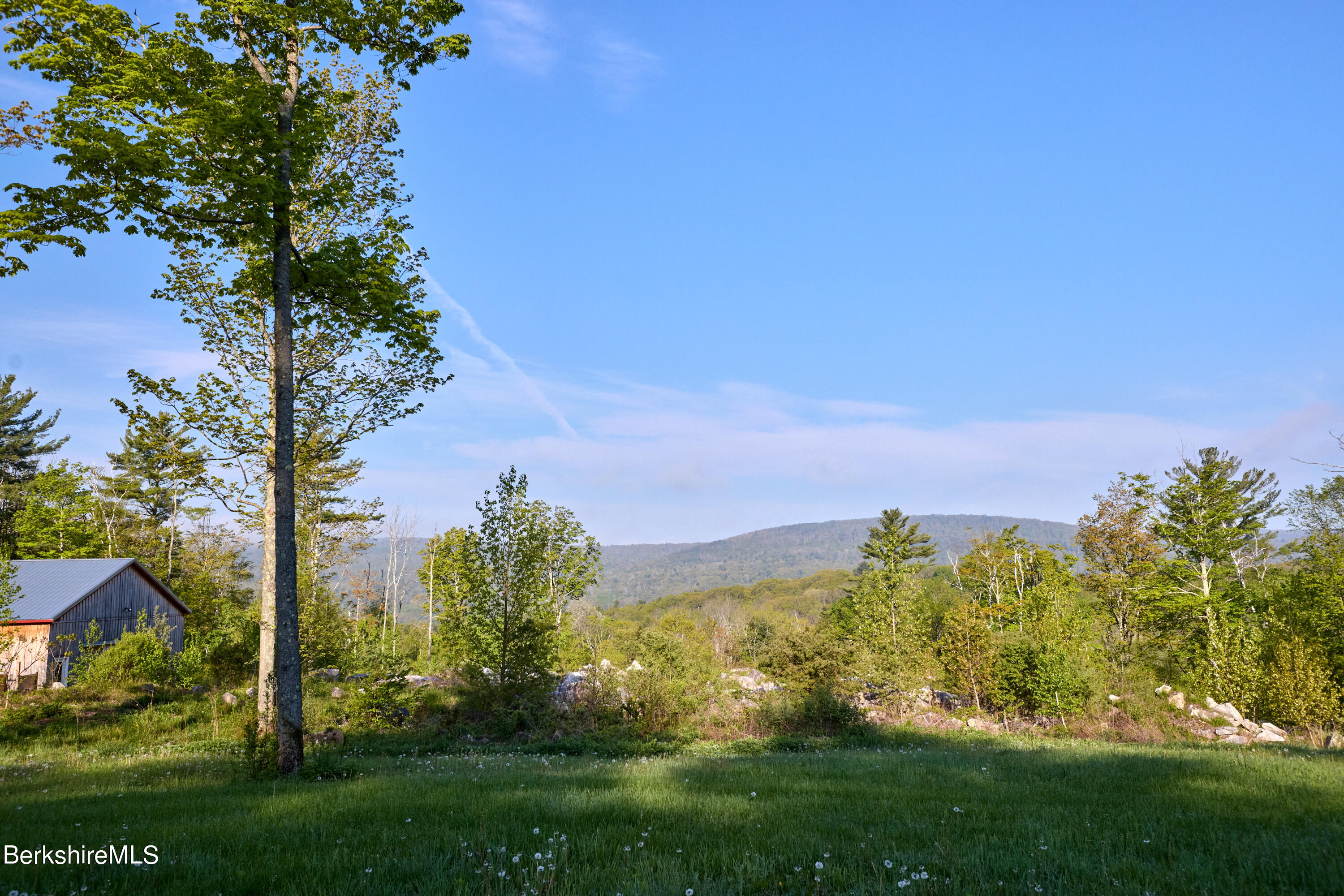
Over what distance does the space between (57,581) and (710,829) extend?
4208 centimetres

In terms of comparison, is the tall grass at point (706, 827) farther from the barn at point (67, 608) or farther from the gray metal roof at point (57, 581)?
the gray metal roof at point (57, 581)

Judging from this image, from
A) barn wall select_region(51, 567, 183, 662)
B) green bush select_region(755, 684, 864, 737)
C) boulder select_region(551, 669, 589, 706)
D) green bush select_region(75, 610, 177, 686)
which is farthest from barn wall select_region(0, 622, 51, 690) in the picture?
green bush select_region(755, 684, 864, 737)

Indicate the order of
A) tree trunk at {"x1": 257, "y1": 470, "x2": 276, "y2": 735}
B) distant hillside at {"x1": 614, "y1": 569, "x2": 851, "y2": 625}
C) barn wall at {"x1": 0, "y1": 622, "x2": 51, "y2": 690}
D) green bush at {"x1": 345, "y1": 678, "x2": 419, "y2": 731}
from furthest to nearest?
distant hillside at {"x1": 614, "y1": 569, "x2": 851, "y2": 625} → barn wall at {"x1": 0, "y1": 622, "x2": 51, "y2": 690} → green bush at {"x1": 345, "y1": 678, "x2": 419, "y2": 731} → tree trunk at {"x1": 257, "y1": 470, "x2": 276, "y2": 735}

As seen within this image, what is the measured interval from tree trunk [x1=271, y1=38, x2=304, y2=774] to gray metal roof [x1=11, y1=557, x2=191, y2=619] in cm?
3001

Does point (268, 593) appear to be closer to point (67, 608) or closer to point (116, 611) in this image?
point (67, 608)

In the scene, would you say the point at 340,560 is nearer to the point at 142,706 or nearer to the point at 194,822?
the point at 142,706

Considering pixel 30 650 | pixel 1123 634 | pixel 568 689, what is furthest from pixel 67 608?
pixel 1123 634

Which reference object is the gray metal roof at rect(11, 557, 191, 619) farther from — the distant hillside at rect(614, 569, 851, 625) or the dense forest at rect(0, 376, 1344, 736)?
the distant hillside at rect(614, 569, 851, 625)

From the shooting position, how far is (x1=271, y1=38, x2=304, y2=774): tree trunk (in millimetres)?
9914

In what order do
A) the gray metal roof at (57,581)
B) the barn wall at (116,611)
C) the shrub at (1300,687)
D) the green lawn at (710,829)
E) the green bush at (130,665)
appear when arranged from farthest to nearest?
the barn wall at (116,611) → the gray metal roof at (57,581) → the green bush at (130,665) → the shrub at (1300,687) → the green lawn at (710,829)

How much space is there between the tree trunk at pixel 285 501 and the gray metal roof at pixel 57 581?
3001 cm

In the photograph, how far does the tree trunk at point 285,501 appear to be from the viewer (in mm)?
9914

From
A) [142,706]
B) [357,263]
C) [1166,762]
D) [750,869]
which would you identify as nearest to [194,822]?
[750,869]

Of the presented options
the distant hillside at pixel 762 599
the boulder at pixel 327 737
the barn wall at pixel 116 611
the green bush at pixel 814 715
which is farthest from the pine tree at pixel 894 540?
the barn wall at pixel 116 611
